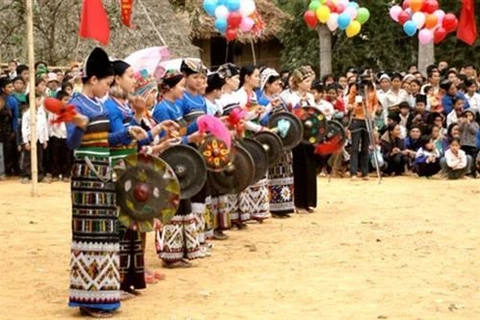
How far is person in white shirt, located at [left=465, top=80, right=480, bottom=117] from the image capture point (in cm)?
1893

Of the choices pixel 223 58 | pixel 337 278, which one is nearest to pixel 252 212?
pixel 337 278

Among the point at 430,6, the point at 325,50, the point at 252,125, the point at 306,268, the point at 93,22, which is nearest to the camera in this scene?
the point at 306,268

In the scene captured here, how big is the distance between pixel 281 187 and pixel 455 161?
5.53 meters

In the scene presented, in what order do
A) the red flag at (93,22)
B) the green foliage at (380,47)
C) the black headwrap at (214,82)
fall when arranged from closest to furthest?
the black headwrap at (214,82) → the red flag at (93,22) → the green foliage at (380,47)

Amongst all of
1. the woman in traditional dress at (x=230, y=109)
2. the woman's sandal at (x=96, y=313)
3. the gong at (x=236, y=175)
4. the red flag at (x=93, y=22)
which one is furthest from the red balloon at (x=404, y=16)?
the woman's sandal at (x=96, y=313)

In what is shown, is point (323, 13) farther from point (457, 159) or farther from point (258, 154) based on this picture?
point (258, 154)

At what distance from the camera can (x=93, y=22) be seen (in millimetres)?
15891

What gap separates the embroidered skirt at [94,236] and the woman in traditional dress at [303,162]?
585 cm

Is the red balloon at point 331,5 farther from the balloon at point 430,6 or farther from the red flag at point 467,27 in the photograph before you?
the red flag at point 467,27

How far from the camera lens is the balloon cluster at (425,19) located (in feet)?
66.6

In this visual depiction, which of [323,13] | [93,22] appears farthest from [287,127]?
[323,13]

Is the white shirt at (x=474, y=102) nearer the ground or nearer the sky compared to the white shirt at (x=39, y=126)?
nearer the sky

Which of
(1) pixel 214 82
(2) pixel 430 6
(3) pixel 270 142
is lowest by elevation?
(3) pixel 270 142

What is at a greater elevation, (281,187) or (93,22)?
(93,22)
